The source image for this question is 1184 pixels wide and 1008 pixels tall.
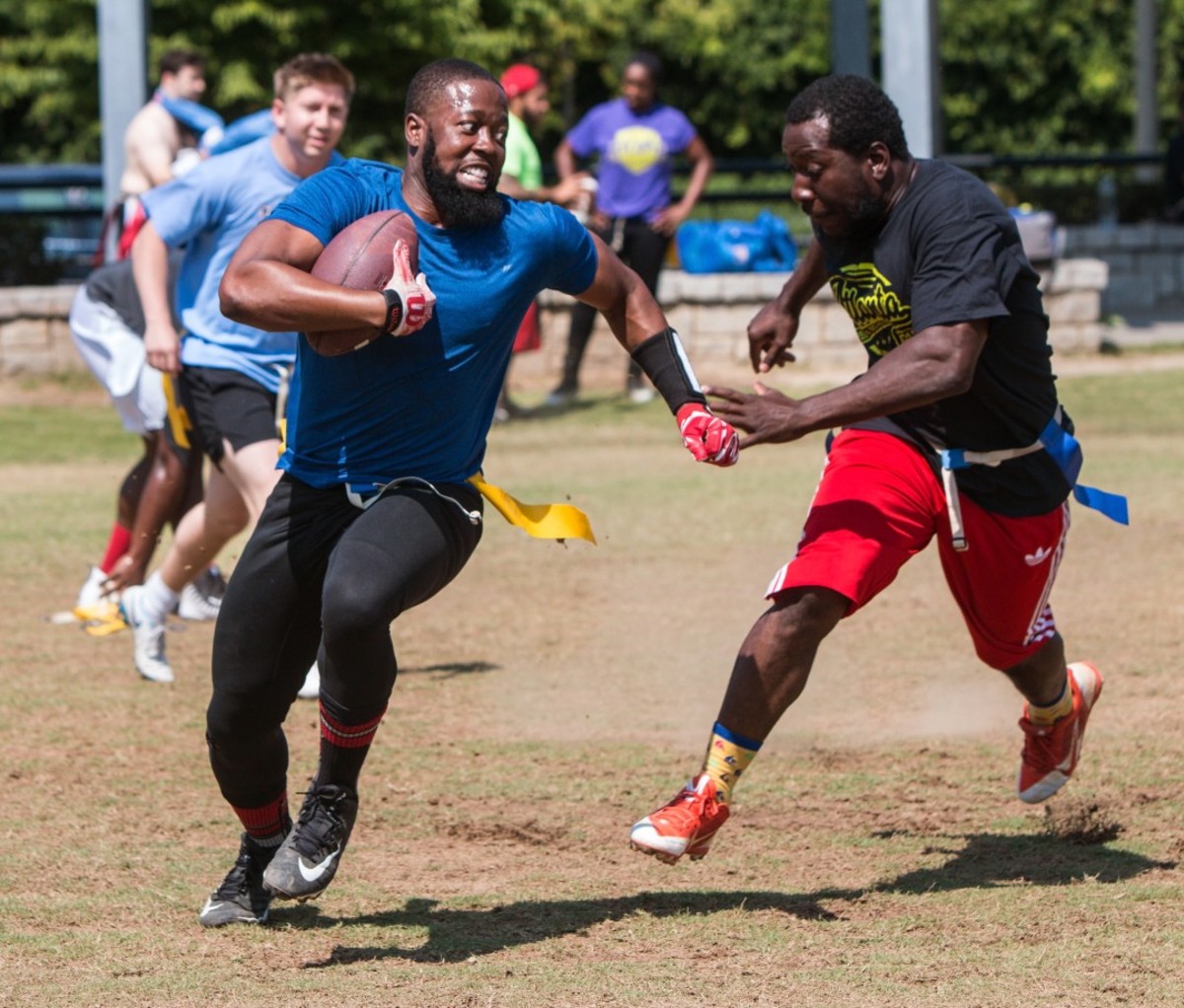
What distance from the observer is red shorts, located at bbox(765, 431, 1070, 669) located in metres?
4.89

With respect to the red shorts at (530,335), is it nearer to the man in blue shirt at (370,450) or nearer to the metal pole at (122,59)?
the metal pole at (122,59)

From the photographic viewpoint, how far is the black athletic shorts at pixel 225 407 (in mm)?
6926

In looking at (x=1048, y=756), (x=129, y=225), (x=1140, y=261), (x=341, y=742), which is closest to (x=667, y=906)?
(x=341, y=742)

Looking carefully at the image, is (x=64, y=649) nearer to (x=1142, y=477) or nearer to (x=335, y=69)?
(x=335, y=69)

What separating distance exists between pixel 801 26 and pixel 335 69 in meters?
31.5

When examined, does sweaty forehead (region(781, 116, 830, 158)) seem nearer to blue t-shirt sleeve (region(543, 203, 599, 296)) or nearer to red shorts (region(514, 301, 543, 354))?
blue t-shirt sleeve (region(543, 203, 599, 296))

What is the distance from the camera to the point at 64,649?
789 cm

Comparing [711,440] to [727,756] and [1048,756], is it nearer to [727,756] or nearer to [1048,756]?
[727,756]

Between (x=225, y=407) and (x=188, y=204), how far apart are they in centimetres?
74

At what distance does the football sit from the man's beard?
0.09 meters

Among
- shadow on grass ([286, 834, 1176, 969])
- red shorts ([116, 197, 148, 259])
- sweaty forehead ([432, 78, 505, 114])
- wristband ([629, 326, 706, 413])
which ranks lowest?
shadow on grass ([286, 834, 1176, 969])

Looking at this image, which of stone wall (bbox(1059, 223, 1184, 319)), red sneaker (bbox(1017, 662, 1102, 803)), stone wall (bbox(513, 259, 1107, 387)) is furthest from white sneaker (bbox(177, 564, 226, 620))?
stone wall (bbox(1059, 223, 1184, 319))

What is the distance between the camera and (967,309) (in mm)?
4676

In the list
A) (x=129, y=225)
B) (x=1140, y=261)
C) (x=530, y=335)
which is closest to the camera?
(x=129, y=225)
